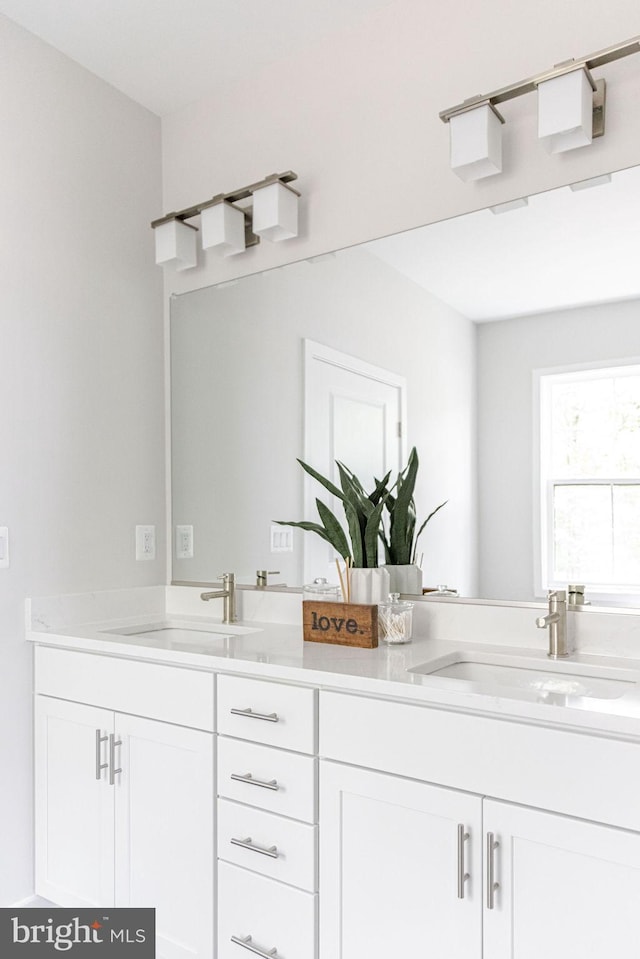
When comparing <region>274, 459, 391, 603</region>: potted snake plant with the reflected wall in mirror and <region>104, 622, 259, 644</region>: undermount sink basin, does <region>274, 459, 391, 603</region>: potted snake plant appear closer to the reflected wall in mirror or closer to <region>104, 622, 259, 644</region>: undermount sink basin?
the reflected wall in mirror

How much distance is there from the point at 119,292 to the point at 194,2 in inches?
32.9

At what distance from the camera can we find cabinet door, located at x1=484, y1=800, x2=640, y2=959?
1129 mm

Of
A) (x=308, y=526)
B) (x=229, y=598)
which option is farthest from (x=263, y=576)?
(x=308, y=526)

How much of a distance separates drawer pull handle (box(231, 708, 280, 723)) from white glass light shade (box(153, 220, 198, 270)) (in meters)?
1.42

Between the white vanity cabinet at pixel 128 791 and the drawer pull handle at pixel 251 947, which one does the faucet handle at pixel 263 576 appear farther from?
the drawer pull handle at pixel 251 947

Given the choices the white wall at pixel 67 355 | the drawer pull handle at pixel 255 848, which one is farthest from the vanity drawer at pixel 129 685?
the drawer pull handle at pixel 255 848

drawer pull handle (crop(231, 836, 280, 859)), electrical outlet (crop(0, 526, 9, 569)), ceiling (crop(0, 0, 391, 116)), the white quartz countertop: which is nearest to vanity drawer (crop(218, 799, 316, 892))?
drawer pull handle (crop(231, 836, 280, 859))

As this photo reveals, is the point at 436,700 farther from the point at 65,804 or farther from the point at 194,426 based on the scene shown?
the point at 194,426

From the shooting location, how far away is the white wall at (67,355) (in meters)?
2.00

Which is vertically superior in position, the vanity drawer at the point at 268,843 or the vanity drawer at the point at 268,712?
the vanity drawer at the point at 268,712

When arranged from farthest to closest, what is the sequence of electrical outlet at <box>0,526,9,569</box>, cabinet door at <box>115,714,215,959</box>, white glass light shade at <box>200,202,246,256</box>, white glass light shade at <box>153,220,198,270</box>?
white glass light shade at <box>153,220,198,270</box>
white glass light shade at <box>200,202,246,256</box>
electrical outlet at <box>0,526,9,569</box>
cabinet door at <box>115,714,215,959</box>

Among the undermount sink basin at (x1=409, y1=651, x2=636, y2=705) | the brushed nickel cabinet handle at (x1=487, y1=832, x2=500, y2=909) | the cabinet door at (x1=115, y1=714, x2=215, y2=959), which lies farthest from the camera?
the cabinet door at (x1=115, y1=714, x2=215, y2=959)

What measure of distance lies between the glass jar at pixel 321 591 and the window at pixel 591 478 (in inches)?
22.0

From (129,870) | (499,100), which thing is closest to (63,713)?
(129,870)
